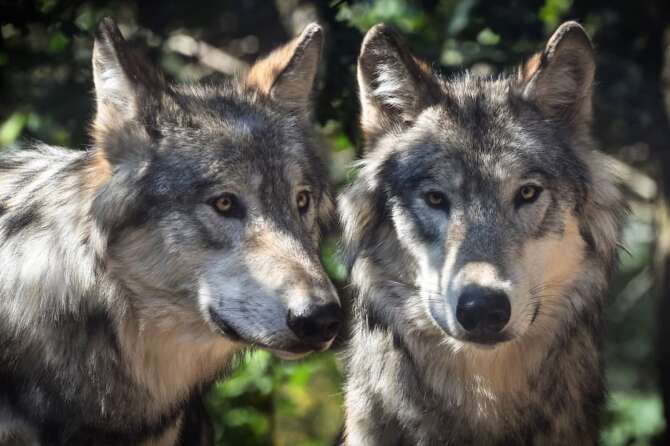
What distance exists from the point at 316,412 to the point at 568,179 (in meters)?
3.69

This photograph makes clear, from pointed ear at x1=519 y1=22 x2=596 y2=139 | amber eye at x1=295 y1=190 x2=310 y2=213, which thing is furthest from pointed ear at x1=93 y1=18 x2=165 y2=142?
pointed ear at x1=519 y1=22 x2=596 y2=139

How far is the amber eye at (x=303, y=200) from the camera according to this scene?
435cm

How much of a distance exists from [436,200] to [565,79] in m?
0.80

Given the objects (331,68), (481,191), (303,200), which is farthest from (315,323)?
(331,68)

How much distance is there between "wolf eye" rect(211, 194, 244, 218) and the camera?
13.5 feet

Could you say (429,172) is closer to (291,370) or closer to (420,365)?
(420,365)

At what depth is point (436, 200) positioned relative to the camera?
14.2 feet

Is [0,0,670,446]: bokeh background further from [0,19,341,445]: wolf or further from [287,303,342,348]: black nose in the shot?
[287,303,342,348]: black nose

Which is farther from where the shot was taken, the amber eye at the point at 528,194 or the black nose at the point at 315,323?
the amber eye at the point at 528,194

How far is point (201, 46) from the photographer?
791cm

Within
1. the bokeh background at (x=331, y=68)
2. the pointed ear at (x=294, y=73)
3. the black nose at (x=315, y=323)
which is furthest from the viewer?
the bokeh background at (x=331, y=68)

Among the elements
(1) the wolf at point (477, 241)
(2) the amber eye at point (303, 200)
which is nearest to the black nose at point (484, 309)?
(1) the wolf at point (477, 241)

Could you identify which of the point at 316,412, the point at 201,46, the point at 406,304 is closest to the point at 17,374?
the point at 406,304

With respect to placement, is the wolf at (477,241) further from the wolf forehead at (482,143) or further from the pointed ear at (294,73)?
the pointed ear at (294,73)
